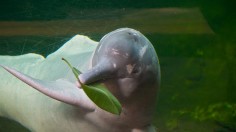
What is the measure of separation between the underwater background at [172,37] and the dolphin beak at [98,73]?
1217 mm

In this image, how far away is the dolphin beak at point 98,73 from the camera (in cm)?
112

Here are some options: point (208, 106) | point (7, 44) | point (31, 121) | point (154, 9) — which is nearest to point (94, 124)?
point (31, 121)

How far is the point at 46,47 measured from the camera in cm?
247

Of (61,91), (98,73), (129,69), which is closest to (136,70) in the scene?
(129,69)

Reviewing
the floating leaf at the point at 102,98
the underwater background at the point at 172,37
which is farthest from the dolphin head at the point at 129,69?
the underwater background at the point at 172,37

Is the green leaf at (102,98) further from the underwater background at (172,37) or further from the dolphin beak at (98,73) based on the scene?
the underwater background at (172,37)

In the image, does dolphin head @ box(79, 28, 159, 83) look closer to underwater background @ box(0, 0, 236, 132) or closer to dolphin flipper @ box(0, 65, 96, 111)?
dolphin flipper @ box(0, 65, 96, 111)

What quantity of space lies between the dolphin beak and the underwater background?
1217mm

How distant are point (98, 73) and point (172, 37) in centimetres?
327

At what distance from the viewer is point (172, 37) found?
14.2ft

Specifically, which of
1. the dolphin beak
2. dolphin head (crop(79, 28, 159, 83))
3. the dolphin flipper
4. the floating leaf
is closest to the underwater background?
the dolphin flipper

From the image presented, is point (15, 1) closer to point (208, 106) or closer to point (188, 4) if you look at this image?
point (188, 4)

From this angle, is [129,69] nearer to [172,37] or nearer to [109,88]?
[109,88]

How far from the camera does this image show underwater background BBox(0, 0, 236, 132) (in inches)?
109
